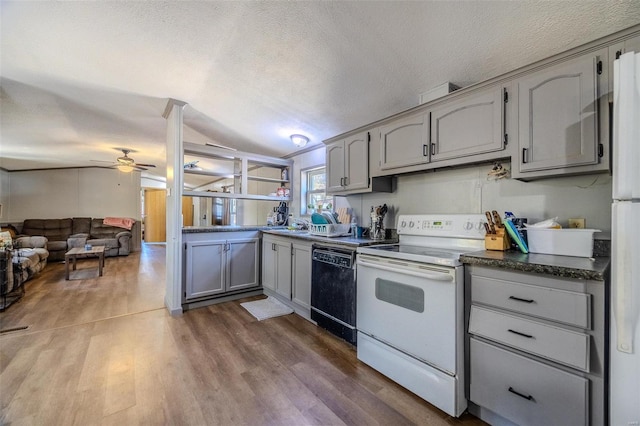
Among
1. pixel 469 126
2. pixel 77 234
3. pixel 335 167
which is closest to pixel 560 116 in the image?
pixel 469 126

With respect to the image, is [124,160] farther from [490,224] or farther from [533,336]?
[533,336]

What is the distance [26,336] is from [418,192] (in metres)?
3.77

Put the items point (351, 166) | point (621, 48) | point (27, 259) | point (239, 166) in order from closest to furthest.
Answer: point (621, 48) < point (351, 166) < point (239, 166) < point (27, 259)

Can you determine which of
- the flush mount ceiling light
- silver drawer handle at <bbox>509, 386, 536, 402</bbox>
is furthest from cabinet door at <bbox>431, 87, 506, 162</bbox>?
the flush mount ceiling light

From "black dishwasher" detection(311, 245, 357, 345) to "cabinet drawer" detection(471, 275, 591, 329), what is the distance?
95 centimetres

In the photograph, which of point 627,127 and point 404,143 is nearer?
point 627,127

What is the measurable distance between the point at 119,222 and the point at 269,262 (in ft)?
18.5

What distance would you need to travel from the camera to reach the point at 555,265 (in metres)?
1.18

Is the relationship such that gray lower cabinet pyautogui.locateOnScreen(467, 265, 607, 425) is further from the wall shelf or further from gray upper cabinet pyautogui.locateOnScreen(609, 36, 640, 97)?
the wall shelf

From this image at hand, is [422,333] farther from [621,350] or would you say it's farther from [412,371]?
[621,350]

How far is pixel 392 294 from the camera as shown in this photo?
180cm

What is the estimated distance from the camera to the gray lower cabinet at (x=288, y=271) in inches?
109

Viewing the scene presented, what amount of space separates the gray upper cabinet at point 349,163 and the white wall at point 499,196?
338 millimetres

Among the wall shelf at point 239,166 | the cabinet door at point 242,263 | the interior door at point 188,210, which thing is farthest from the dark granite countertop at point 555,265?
the interior door at point 188,210
